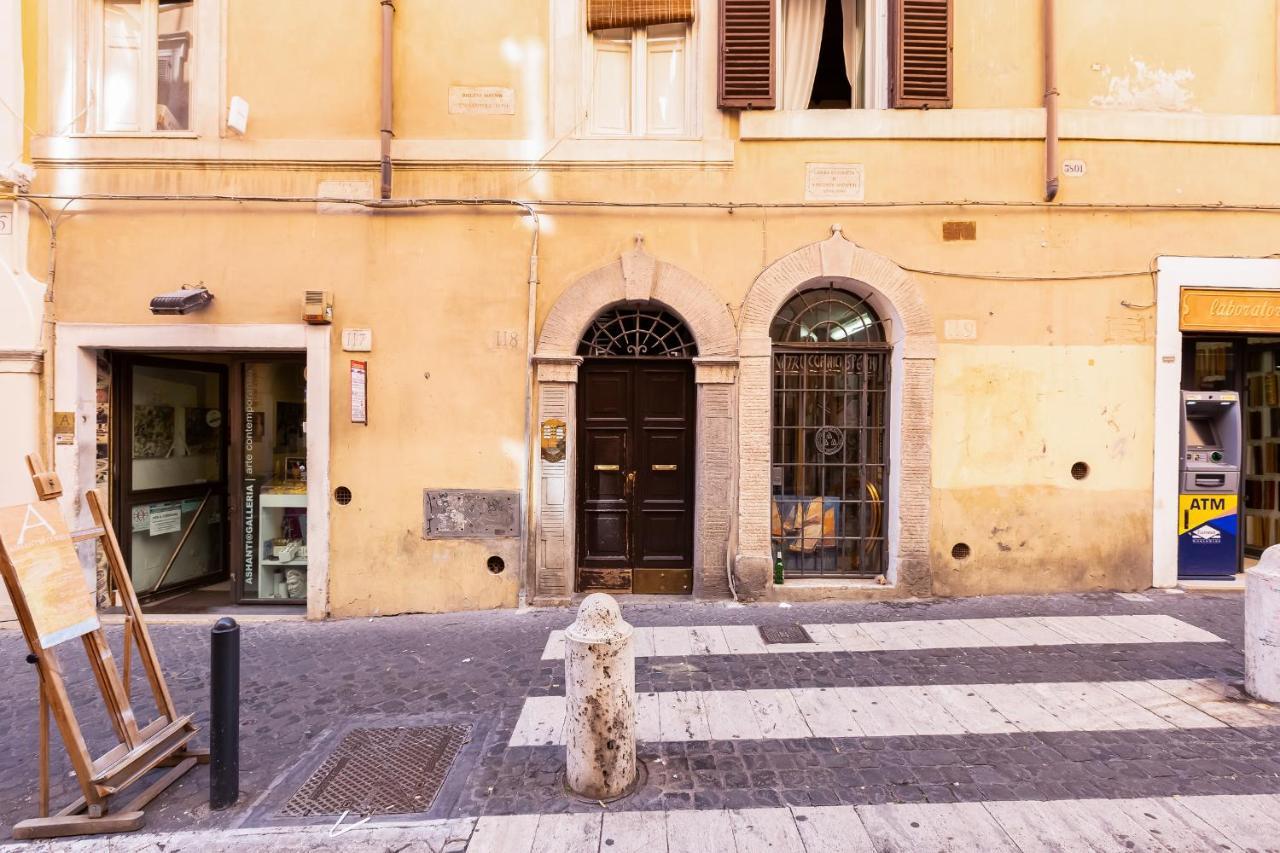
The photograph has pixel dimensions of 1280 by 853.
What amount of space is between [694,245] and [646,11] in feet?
8.43

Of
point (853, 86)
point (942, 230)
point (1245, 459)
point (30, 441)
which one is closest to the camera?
point (30, 441)

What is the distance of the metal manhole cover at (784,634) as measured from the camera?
5.25 meters

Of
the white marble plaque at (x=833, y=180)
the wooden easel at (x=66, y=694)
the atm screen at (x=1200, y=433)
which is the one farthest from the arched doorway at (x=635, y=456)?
the atm screen at (x=1200, y=433)

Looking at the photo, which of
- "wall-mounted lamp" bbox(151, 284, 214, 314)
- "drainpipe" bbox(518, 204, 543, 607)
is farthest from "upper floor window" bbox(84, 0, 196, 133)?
"drainpipe" bbox(518, 204, 543, 607)

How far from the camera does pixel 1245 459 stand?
7.40m

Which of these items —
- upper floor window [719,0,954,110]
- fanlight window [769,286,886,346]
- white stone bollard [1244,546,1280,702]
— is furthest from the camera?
fanlight window [769,286,886,346]

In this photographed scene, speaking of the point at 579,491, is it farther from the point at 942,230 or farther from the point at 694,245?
the point at 942,230

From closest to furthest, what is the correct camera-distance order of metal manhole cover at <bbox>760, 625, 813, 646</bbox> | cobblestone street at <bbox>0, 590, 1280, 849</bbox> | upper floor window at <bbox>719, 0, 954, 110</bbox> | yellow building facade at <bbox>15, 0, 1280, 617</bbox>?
cobblestone street at <bbox>0, 590, 1280, 849</bbox>
metal manhole cover at <bbox>760, 625, 813, 646</bbox>
yellow building facade at <bbox>15, 0, 1280, 617</bbox>
upper floor window at <bbox>719, 0, 954, 110</bbox>

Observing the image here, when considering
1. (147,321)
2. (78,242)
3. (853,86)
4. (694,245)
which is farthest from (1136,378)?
(78,242)

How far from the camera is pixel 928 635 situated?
17.5 ft

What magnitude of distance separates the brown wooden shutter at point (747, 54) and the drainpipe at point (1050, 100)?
9.43ft

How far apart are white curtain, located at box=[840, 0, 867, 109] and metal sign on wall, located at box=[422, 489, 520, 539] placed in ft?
19.7

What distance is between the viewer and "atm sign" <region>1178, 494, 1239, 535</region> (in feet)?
21.3

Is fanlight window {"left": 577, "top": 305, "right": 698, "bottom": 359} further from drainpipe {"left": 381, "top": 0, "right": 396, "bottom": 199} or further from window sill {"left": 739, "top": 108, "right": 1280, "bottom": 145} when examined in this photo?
drainpipe {"left": 381, "top": 0, "right": 396, "bottom": 199}
